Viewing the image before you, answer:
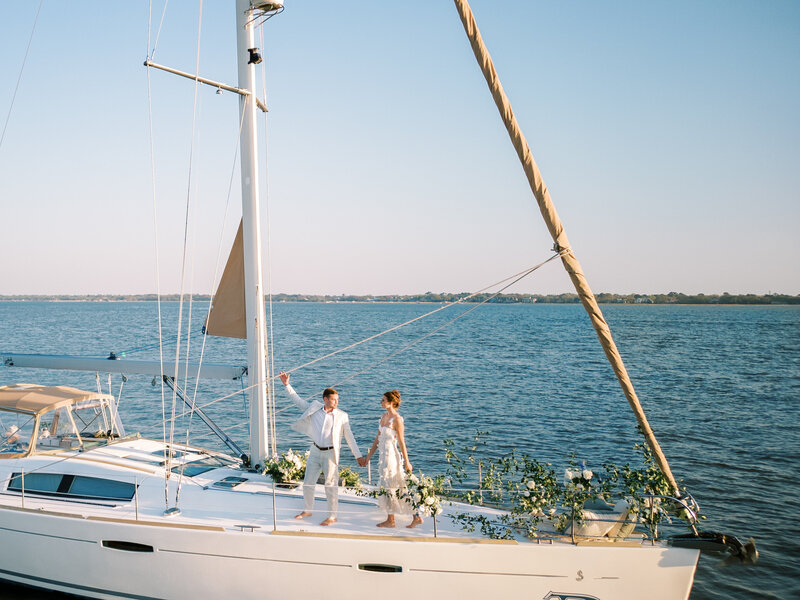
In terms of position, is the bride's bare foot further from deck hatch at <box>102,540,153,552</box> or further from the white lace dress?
deck hatch at <box>102,540,153,552</box>

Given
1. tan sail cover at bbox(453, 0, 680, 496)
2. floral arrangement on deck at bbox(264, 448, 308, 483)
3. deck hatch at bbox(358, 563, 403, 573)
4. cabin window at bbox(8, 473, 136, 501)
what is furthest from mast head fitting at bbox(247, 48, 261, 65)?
deck hatch at bbox(358, 563, 403, 573)

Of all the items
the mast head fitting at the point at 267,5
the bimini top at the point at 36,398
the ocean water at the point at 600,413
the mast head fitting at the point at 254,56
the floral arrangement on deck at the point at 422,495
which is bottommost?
the ocean water at the point at 600,413

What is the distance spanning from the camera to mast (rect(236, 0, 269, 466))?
28.4 feet

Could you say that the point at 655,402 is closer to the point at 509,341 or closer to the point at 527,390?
the point at 527,390

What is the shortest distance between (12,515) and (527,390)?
2449 centimetres

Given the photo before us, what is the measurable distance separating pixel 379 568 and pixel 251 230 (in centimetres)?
510

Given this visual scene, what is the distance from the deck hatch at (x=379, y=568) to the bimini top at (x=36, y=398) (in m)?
5.97

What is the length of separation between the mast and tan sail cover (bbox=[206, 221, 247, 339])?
0.33 m

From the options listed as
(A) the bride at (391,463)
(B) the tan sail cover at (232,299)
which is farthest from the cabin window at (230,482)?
(A) the bride at (391,463)

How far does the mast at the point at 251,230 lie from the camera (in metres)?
8.66

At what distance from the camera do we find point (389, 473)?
25.0ft

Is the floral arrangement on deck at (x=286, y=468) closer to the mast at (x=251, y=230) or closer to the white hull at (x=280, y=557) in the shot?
the white hull at (x=280, y=557)

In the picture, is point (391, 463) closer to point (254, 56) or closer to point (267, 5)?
point (254, 56)

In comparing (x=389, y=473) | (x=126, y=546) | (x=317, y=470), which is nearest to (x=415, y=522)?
(x=389, y=473)
